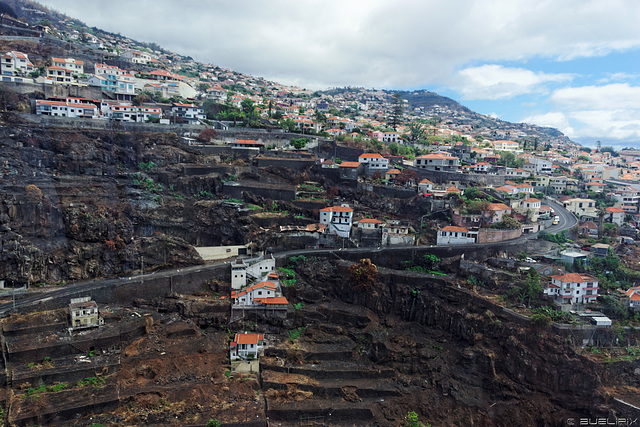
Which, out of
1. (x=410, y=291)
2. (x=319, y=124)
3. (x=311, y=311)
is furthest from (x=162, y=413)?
(x=319, y=124)

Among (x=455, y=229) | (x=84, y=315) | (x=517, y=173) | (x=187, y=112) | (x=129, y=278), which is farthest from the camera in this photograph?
(x=517, y=173)

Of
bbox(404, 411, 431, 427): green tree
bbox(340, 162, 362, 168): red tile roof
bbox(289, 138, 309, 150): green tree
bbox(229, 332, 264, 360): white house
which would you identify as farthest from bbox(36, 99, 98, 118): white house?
bbox(404, 411, 431, 427): green tree

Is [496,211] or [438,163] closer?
[496,211]

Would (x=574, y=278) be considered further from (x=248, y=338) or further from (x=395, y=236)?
(x=248, y=338)

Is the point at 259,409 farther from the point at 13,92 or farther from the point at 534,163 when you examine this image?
the point at 534,163

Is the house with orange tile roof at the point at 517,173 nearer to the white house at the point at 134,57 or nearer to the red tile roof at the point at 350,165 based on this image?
the red tile roof at the point at 350,165

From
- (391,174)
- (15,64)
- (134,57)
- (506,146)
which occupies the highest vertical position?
(134,57)

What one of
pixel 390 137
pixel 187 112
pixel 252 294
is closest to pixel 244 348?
pixel 252 294
